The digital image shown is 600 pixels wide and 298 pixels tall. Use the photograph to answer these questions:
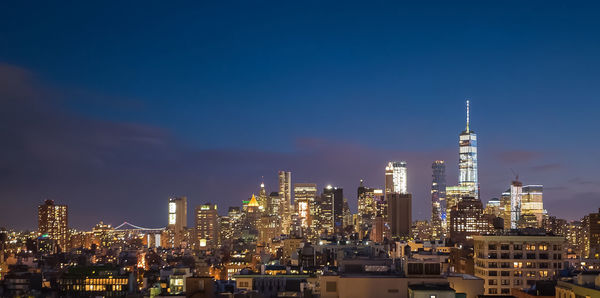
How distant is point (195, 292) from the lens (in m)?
45.9

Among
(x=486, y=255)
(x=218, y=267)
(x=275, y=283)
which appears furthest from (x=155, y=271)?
(x=486, y=255)

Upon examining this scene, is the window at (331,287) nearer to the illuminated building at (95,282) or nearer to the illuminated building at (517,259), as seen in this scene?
the illuminated building at (517,259)

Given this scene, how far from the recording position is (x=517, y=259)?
83188mm

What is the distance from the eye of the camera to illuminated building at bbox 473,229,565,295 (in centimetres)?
8256

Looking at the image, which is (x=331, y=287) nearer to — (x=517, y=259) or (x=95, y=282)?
(x=517, y=259)

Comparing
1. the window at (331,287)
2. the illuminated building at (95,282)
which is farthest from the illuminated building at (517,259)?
the illuminated building at (95,282)

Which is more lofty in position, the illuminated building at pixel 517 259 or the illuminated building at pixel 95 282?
the illuminated building at pixel 517 259

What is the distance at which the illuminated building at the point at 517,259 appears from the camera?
82562 mm

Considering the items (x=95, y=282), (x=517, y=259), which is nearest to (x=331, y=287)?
(x=517, y=259)

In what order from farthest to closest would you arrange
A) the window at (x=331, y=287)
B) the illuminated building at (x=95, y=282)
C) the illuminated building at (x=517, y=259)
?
the illuminated building at (x=95, y=282)
the illuminated building at (x=517, y=259)
the window at (x=331, y=287)

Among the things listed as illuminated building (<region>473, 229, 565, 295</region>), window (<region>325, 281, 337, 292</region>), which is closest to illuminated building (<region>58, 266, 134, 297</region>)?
illuminated building (<region>473, 229, 565, 295</region>)

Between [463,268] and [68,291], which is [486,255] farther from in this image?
[68,291]

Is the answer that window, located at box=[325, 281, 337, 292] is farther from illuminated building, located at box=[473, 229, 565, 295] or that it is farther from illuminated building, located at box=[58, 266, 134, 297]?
illuminated building, located at box=[58, 266, 134, 297]

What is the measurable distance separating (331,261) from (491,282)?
4271cm
